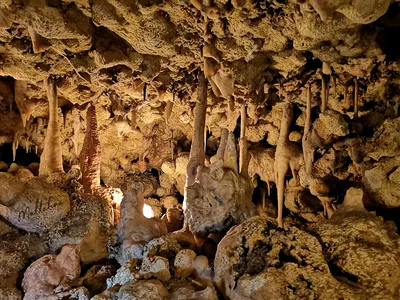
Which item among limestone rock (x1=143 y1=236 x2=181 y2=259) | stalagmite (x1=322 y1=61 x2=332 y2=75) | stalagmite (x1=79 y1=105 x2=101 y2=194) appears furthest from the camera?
stalagmite (x1=79 y1=105 x2=101 y2=194)

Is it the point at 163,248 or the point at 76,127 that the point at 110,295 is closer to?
the point at 163,248

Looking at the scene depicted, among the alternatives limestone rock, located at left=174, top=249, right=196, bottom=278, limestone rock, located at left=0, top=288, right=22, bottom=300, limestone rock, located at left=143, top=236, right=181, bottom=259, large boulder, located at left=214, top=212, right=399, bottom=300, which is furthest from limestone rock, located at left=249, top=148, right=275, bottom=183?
limestone rock, located at left=0, top=288, right=22, bottom=300

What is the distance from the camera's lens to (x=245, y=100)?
6.65 meters

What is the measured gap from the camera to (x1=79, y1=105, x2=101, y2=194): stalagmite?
7135 millimetres

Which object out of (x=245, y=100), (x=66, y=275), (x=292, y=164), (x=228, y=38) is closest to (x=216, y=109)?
(x=245, y=100)

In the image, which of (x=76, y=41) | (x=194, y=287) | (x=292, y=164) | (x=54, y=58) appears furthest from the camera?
(x=292, y=164)

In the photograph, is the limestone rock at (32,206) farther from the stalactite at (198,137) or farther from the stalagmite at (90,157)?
the stalactite at (198,137)

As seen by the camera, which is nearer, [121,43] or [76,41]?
[76,41]

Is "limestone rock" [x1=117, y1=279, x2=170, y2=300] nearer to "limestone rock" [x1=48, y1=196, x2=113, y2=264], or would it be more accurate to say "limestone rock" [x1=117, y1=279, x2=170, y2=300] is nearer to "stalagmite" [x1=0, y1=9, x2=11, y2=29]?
"limestone rock" [x1=48, y1=196, x2=113, y2=264]

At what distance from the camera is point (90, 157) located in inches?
287

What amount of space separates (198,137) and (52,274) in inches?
114

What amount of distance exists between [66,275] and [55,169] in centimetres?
215

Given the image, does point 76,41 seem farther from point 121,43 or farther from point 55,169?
point 55,169

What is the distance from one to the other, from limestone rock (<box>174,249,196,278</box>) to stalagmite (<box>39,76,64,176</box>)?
10.6 ft
